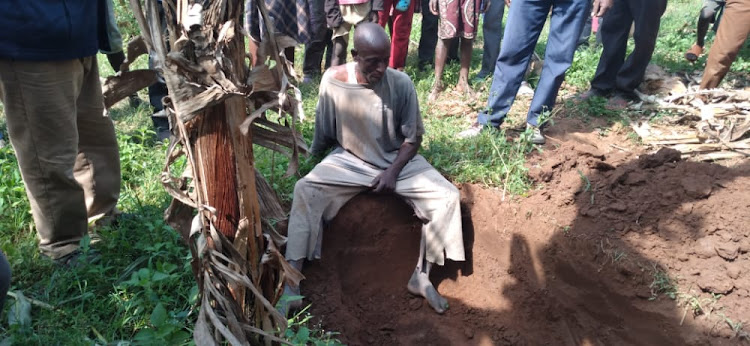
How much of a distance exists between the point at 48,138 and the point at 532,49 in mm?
3418

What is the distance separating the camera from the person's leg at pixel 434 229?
9.71ft

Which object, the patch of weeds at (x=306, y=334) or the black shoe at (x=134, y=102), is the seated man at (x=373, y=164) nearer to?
the patch of weeds at (x=306, y=334)

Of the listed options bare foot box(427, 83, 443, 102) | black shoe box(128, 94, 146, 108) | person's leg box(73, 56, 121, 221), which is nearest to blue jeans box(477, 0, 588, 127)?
bare foot box(427, 83, 443, 102)

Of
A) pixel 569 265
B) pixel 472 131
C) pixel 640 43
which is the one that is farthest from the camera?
pixel 640 43

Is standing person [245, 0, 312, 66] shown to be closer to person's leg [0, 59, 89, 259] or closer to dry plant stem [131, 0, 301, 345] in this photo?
→ person's leg [0, 59, 89, 259]

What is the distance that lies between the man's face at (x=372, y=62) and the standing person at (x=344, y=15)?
73.9 inches

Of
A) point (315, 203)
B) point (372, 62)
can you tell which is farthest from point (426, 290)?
point (372, 62)

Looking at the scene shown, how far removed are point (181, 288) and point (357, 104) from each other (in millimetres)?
1481

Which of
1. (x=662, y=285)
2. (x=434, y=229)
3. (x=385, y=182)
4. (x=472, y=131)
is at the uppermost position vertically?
(x=385, y=182)

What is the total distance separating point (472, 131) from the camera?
165 inches

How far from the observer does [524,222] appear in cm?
A: 334

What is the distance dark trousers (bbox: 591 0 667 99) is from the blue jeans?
3.85 ft

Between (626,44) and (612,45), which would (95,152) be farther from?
(626,44)

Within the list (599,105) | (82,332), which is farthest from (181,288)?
(599,105)
